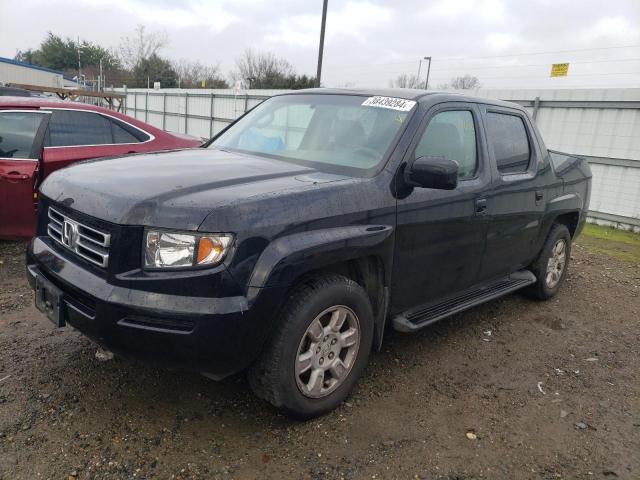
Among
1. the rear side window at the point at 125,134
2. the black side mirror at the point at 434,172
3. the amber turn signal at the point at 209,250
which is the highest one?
the black side mirror at the point at 434,172

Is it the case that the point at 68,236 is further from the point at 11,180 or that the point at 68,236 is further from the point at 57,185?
the point at 11,180

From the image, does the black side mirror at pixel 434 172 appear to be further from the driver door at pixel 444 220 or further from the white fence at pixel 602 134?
the white fence at pixel 602 134

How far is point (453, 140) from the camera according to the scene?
12.2 ft

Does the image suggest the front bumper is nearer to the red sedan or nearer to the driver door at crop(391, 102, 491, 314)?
the driver door at crop(391, 102, 491, 314)

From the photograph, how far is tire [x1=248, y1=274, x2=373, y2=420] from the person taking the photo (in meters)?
2.65

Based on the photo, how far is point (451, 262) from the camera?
144 inches

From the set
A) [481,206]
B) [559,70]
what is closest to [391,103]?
[481,206]

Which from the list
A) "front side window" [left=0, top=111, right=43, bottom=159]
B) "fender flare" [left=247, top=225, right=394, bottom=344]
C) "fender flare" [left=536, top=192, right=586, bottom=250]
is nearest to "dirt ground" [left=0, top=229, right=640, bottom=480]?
"fender flare" [left=247, top=225, right=394, bottom=344]

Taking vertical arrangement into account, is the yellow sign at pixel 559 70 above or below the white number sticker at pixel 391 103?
above

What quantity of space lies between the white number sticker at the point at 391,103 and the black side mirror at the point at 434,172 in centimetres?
53

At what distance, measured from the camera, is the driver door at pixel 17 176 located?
500 cm

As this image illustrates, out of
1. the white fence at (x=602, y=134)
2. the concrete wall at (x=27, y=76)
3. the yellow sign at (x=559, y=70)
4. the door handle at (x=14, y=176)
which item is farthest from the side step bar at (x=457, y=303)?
the concrete wall at (x=27, y=76)

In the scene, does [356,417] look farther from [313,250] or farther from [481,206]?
[481,206]

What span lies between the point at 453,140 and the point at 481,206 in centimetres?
51
